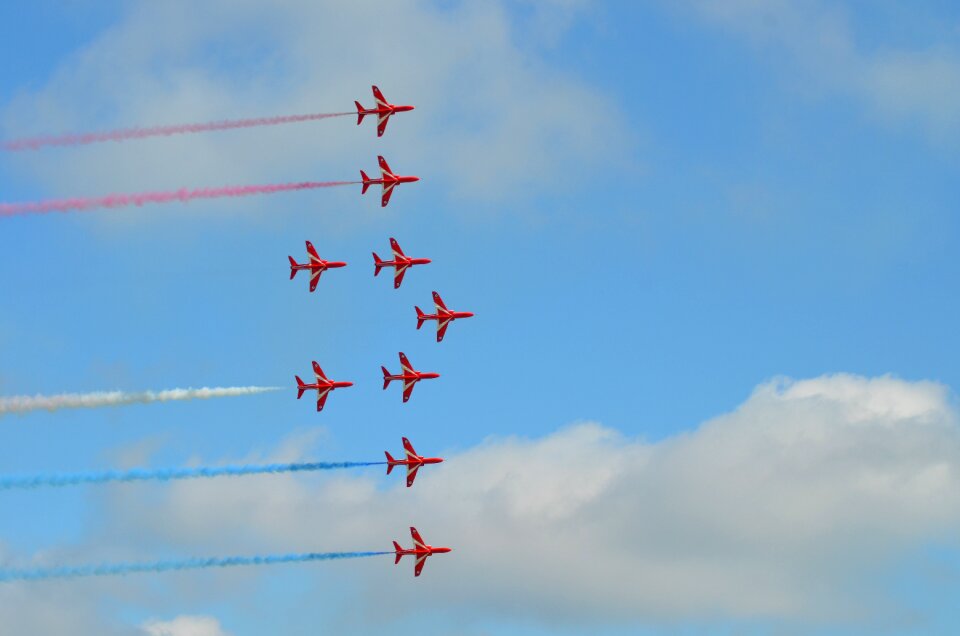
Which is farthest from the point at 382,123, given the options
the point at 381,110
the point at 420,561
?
the point at 420,561

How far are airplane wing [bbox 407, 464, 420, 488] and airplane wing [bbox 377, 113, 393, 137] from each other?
2548 centimetres

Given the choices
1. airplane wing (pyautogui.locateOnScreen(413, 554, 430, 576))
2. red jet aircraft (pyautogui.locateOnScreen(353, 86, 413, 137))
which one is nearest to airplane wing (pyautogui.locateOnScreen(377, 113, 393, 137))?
red jet aircraft (pyautogui.locateOnScreen(353, 86, 413, 137))

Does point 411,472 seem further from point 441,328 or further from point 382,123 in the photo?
point 382,123

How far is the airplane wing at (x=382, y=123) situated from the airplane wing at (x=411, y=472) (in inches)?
1003

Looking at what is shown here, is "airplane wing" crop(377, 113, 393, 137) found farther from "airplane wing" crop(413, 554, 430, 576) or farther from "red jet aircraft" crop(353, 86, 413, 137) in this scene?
"airplane wing" crop(413, 554, 430, 576)

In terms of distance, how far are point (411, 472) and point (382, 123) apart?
26820 millimetres

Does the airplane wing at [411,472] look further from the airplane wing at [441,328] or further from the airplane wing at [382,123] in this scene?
the airplane wing at [382,123]

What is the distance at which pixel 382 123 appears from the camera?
14238cm

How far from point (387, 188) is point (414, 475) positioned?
21.9 metres

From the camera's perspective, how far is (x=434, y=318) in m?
150

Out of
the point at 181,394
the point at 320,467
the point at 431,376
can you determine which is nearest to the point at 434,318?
the point at 431,376

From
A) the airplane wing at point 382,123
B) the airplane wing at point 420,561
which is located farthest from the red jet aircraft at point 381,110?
the airplane wing at point 420,561

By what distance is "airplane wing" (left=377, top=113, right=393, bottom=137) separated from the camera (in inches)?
5600

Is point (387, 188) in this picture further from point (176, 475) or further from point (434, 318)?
point (176, 475)
